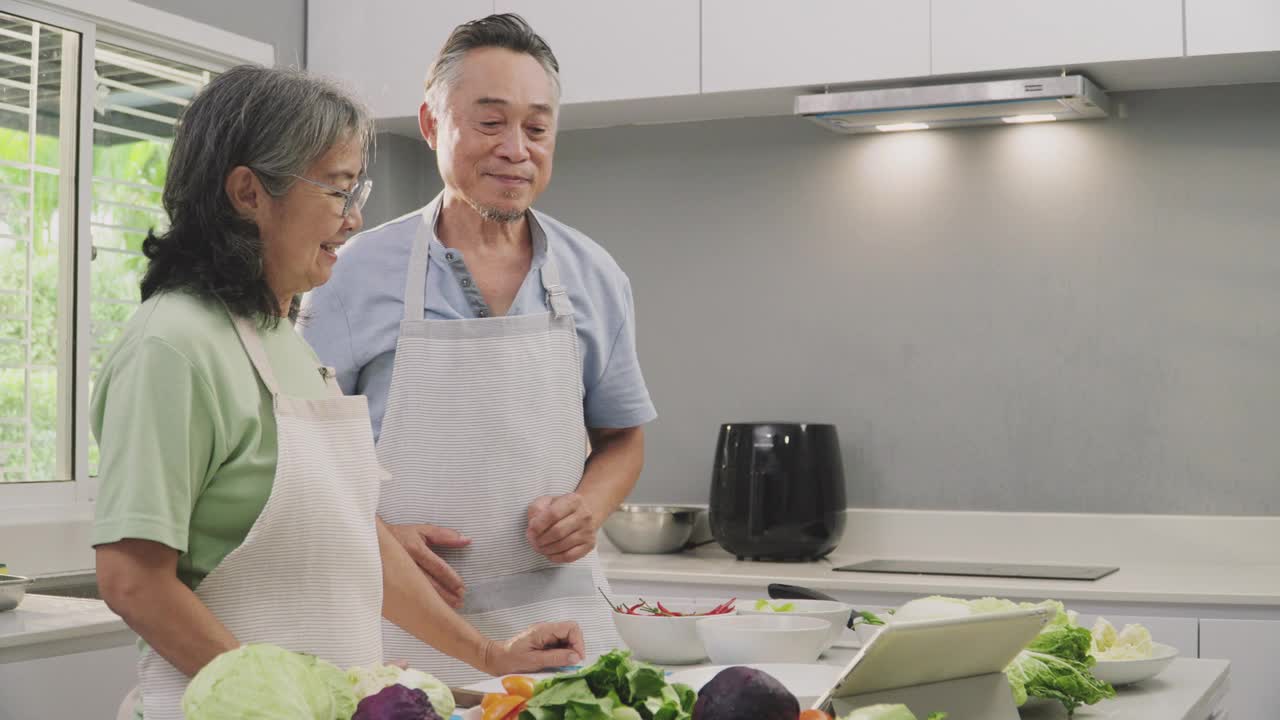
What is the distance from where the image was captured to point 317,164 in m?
1.27

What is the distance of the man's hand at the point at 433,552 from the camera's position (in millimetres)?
1600

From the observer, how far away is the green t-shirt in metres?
1.08

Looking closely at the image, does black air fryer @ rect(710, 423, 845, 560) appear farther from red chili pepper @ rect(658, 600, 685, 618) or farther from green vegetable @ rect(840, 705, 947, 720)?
green vegetable @ rect(840, 705, 947, 720)

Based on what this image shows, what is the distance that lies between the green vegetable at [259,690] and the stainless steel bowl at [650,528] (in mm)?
2275

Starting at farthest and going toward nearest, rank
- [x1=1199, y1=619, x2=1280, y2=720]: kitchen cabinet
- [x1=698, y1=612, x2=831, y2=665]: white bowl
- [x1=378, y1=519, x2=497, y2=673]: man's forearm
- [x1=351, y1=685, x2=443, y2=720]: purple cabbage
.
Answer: [x1=1199, y1=619, x2=1280, y2=720]: kitchen cabinet < [x1=378, y1=519, x2=497, y2=673]: man's forearm < [x1=698, y1=612, x2=831, y2=665]: white bowl < [x1=351, y1=685, x2=443, y2=720]: purple cabbage

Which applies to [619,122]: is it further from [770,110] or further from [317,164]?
[317,164]

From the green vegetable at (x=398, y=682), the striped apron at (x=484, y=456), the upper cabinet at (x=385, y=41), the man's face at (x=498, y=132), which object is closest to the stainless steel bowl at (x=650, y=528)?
the upper cabinet at (x=385, y=41)

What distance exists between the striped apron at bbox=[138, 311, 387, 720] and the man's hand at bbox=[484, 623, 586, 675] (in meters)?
0.19

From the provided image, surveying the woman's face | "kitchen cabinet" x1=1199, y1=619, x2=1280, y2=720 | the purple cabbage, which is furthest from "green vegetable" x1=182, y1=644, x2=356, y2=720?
"kitchen cabinet" x1=1199, y1=619, x2=1280, y2=720

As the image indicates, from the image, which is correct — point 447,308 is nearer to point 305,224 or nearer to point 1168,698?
point 305,224

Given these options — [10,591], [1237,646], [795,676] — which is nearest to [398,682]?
[795,676]

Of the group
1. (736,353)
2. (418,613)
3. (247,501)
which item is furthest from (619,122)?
(247,501)

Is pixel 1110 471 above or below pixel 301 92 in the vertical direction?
below

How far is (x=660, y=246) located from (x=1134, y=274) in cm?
114
